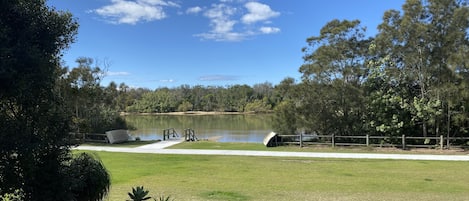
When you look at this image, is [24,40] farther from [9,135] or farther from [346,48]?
[346,48]

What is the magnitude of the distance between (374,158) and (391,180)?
5.74 metres

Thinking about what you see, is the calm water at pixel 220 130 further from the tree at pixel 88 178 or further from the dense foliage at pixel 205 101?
the dense foliage at pixel 205 101

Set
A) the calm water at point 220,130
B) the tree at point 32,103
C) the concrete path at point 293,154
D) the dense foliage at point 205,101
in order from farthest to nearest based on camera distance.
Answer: the dense foliage at point 205,101 → the calm water at point 220,130 → the concrete path at point 293,154 → the tree at point 32,103

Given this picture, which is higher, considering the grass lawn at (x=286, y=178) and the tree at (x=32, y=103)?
the tree at (x=32, y=103)

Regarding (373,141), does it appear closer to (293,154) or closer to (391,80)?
(391,80)

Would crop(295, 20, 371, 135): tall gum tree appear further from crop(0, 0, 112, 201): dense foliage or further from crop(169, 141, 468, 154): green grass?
crop(0, 0, 112, 201): dense foliage

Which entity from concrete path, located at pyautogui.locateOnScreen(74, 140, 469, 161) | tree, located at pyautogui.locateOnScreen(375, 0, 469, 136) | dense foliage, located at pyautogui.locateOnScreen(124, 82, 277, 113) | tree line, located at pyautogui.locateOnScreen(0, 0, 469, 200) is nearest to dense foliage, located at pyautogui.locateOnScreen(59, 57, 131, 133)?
tree line, located at pyautogui.locateOnScreen(0, 0, 469, 200)

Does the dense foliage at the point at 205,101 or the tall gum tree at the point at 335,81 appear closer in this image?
the tall gum tree at the point at 335,81

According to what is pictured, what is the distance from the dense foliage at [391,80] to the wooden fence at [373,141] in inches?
18.1

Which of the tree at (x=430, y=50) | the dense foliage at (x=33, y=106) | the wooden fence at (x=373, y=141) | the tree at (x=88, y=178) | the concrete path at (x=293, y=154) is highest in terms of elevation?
the tree at (x=430, y=50)

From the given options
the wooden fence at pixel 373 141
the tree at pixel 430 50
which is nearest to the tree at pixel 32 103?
the wooden fence at pixel 373 141

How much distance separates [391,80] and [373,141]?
3.51m

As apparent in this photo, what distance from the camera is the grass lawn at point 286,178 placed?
356 inches

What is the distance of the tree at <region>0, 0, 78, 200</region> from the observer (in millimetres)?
4230
